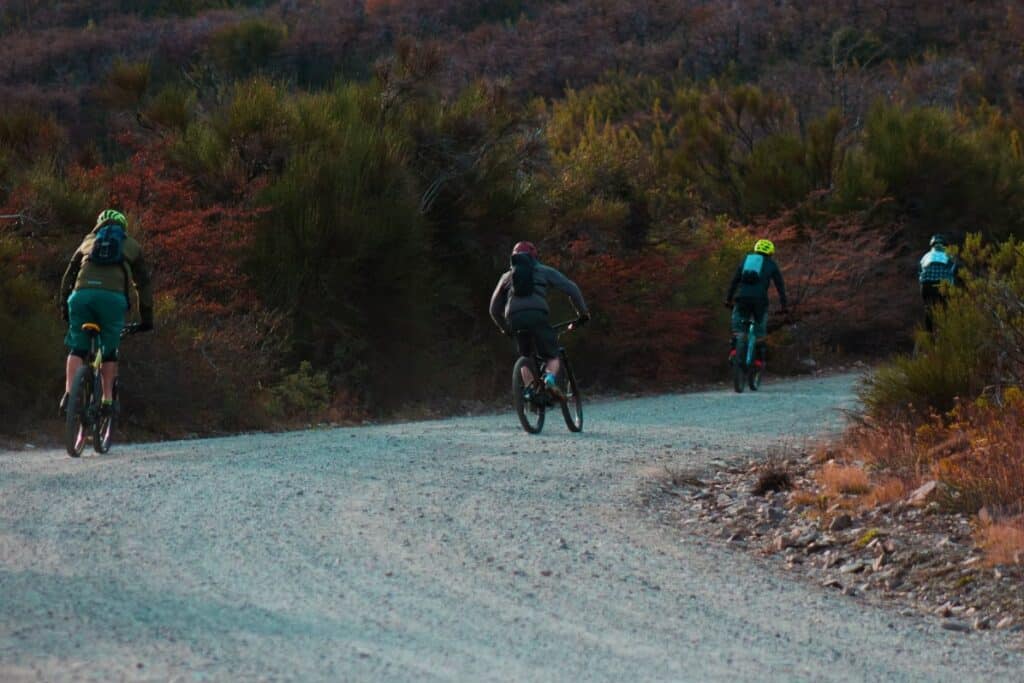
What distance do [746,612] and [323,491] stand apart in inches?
151

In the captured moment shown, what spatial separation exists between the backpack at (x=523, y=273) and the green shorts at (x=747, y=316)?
742 centimetres

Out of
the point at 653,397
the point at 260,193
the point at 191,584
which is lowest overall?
the point at 653,397

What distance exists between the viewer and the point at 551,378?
584 inches

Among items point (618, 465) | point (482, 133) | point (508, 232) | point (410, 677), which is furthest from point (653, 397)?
point (410, 677)

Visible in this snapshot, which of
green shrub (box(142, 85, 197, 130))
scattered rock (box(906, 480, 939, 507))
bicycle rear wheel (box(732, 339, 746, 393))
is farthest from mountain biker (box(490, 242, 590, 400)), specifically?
green shrub (box(142, 85, 197, 130))

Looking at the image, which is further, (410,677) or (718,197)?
(718,197)

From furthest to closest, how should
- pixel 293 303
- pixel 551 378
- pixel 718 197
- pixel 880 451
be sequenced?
1. pixel 718 197
2. pixel 293 303
3. pixel 551 378
4. pixel 880 451

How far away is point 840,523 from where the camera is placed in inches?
400

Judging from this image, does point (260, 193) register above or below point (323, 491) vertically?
above

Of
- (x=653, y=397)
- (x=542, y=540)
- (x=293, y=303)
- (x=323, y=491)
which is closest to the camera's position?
(x=542, y=540)

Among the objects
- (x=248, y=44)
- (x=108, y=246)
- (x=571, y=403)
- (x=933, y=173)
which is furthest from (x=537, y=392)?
(x=248, y=44)

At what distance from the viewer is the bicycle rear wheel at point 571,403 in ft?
50.0

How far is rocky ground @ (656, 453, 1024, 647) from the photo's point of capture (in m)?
8.38

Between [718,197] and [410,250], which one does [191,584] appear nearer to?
[410,250]
